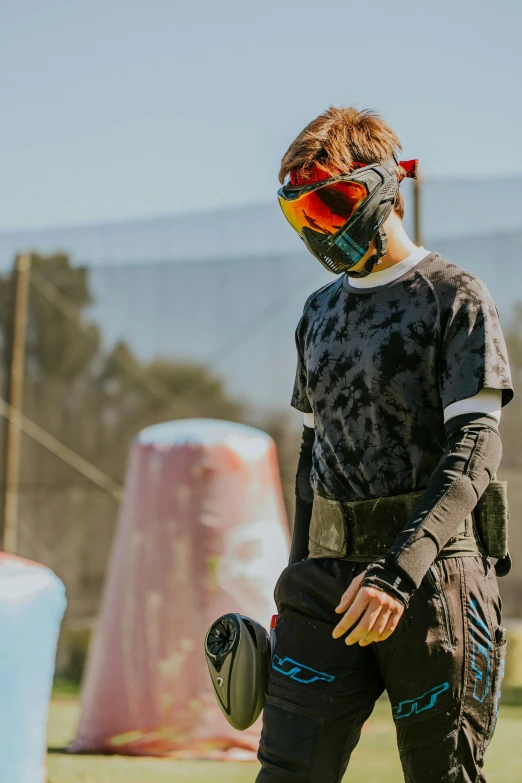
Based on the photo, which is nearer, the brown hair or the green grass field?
the brown hair

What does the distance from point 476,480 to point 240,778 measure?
118 inches

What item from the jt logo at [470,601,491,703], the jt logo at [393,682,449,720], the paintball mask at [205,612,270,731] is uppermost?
the jt logo at [470,601,491,703]

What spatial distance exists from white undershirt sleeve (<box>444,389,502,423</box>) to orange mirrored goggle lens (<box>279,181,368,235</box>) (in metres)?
0.49

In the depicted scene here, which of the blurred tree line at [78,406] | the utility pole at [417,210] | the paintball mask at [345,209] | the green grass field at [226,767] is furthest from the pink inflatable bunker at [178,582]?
the paintball mask at [345,209]

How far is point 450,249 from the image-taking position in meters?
7.67

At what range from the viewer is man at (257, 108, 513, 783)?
2.33 metres

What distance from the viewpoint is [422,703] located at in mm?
2361

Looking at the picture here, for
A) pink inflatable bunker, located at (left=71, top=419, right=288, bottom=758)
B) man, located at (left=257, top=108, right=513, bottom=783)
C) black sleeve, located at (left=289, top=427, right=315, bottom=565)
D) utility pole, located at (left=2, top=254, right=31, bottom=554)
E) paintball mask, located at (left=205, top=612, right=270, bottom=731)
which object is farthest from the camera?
utility pole, located at (left=2, top=254, right=31, bottom=554)

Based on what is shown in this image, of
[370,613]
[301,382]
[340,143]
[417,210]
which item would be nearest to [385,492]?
[370,613]

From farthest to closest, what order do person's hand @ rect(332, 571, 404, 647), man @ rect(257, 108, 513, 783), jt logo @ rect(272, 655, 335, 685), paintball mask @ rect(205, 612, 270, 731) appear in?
1. paintball mask @ rect(205, 612, 270, 731)
2. jt logo @ rect(272, 655, 335, 685)
3. man @ rect(257, 108, 513, 783)
4. person's hand @ rect(332, 571, 404, 647)

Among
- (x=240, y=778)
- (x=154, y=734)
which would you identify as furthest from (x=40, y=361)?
(x=240, y=778)

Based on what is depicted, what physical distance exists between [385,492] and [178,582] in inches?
133

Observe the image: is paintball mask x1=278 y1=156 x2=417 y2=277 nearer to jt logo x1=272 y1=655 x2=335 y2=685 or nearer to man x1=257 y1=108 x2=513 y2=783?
man x1=257 y1=108 x2=513 y2=783

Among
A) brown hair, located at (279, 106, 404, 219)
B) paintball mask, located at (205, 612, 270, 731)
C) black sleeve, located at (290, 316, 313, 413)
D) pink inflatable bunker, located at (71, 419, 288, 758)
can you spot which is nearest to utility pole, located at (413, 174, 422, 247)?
pink inflatable bunker, located at (71, 419, 288, 758)
